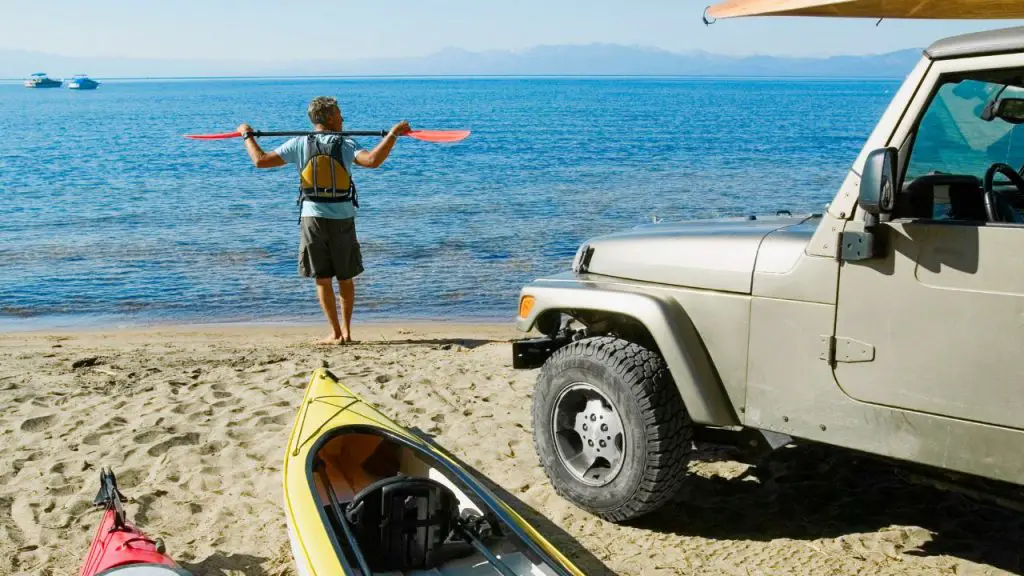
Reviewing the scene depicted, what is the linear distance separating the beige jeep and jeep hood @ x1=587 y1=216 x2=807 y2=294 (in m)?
0.01

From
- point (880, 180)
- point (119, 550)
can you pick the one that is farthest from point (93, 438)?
point (880, 180)

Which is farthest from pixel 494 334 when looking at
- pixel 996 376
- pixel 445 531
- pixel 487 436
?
pixel 996 376

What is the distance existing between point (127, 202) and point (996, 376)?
24598mm

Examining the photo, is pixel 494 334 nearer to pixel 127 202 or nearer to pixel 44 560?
pixel 44 560

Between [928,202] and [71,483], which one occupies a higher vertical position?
[928,202]

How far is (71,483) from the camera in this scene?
5793 mm

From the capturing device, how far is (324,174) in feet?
29.5

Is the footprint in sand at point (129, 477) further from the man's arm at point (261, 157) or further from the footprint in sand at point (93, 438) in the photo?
the man's arm at point (261, 157)

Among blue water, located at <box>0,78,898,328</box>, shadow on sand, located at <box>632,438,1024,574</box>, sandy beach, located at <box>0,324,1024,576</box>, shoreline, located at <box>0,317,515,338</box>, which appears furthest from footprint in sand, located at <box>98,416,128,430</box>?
blue water, located at <box>0,78,898,328</box>

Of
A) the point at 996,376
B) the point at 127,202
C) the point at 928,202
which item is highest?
the point at 928,202

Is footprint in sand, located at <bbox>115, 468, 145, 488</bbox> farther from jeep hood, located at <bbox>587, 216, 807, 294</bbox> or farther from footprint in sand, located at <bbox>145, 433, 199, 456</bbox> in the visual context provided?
jeep hood, located at <bbox>587, 216, 807, 294</bbox>

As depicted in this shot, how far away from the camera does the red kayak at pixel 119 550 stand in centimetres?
415

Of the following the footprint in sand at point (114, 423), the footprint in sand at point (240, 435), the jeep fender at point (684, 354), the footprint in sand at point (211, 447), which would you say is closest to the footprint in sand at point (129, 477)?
the footprint in sand at point (211, 447)

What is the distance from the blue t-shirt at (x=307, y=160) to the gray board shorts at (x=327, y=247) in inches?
2.9
